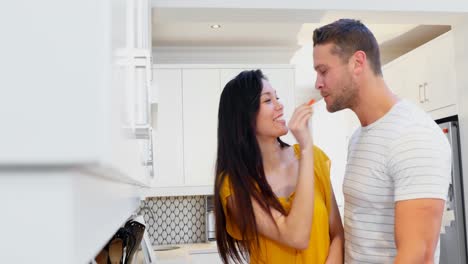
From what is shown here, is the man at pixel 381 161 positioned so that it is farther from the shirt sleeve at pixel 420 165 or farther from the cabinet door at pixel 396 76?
the cabinet door at pixel 396 76

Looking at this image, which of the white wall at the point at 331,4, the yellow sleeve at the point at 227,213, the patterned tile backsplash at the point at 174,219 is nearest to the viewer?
the yellow sleeve at the point at 227,213

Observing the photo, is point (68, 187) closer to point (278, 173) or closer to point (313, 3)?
point (278, 173)

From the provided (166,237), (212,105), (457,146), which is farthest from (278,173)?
(166,237)

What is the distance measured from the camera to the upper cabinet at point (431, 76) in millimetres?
3783

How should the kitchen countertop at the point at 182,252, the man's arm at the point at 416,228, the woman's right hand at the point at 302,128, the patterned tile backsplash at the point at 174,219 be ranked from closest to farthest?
the man's arm at the point at 416,228, the woman's right hand at the point at 302,128, the kitchen countertop at the point at 182,252, the patterned tile backsplash at the point at 174,219

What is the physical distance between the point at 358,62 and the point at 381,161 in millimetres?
334

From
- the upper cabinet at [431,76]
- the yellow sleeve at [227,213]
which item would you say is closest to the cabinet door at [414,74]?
the upper cabinet at [431,76]

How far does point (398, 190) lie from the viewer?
1279mm

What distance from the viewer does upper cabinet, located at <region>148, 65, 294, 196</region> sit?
4324 mm

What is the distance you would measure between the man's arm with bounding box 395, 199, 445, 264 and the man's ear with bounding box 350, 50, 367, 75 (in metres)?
0.46

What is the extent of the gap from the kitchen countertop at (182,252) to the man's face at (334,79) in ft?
7.07

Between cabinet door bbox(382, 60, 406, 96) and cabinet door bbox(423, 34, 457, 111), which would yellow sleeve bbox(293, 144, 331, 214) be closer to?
cabinet door bbox(423, 34, 457, 111)

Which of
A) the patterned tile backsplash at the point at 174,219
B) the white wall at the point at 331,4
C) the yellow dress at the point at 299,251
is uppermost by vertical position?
the white wall at the point at 331,4

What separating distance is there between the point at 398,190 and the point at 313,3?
1.99 m
